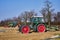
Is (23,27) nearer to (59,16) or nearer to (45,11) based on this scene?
(45,11)

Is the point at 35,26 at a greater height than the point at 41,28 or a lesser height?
greater

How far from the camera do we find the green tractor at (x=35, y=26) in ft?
81.5

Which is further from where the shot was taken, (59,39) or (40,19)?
(40,19)

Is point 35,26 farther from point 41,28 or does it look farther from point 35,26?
point 41,28

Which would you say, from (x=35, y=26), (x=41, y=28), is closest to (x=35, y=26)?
(x=35, y=26)

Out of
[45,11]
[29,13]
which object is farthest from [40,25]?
[29,13]

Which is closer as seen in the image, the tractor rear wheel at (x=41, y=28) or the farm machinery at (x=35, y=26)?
the farm machinery at (x=35, y=26)

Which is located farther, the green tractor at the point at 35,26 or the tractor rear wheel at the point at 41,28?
the tractor rear wheel at the point at 41,28

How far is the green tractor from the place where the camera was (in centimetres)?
2483

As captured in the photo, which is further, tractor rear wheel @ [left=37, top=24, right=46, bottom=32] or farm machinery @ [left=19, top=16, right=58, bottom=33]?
tractor rear wheel @ [left=37, top=24, right=46, bottom=32]

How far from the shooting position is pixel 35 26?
2566 cm

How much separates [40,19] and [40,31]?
202cm

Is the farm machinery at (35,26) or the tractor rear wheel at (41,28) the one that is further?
the tractor rear wheel at (41,28)

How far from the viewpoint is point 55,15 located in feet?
265
